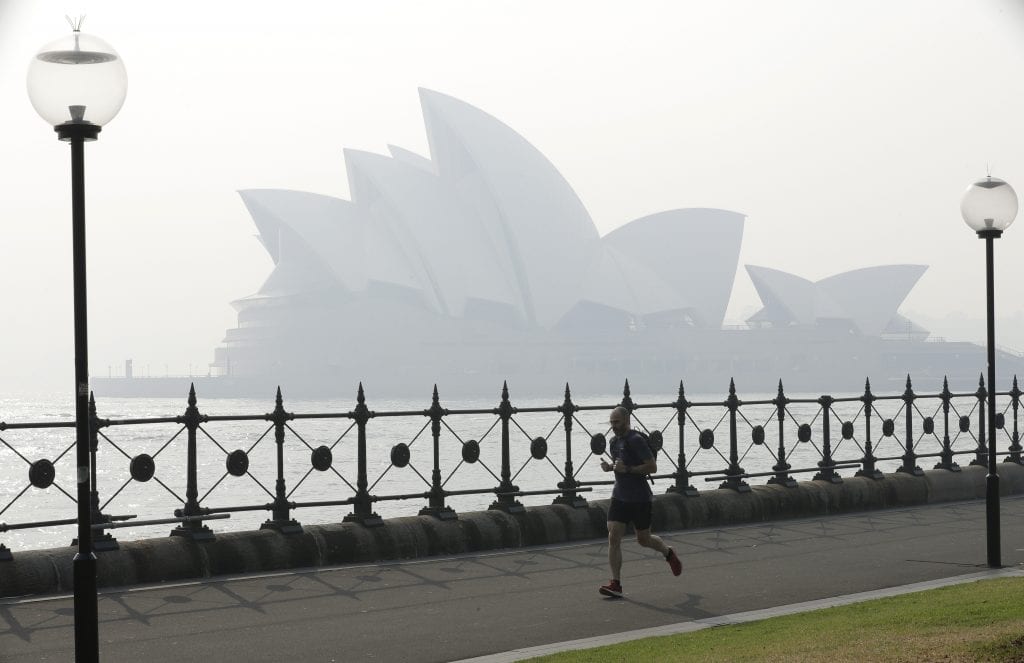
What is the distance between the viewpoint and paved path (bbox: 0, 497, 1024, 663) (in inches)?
321

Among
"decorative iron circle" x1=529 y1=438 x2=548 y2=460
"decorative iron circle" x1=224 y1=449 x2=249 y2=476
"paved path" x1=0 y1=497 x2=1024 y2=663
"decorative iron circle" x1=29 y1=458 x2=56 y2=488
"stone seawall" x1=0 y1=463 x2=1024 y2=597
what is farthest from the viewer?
"decorative iron circle" x1=529 y1=438 x2=548 y2=460

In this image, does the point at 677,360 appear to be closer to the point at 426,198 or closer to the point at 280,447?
the point at 426,198

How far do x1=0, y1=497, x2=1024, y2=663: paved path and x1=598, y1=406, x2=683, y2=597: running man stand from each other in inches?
17.7

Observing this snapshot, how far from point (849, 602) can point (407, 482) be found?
114 feet

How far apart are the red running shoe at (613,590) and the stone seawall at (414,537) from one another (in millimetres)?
2546

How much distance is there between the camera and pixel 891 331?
154 m

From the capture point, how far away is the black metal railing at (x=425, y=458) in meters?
11.4

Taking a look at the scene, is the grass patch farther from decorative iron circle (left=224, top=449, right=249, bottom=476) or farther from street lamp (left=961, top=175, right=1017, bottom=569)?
decorative iron circle (left=224, top=449, right=249, bottom=476)

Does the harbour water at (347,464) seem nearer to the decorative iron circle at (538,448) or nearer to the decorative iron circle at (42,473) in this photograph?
the decorative iron circle at (538,448)

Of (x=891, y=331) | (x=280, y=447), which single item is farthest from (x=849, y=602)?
(x=891, y=331)

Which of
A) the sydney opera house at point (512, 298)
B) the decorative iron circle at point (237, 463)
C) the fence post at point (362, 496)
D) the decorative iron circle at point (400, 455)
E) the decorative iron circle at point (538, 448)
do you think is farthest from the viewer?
the sydney opera house at point (512, 298)

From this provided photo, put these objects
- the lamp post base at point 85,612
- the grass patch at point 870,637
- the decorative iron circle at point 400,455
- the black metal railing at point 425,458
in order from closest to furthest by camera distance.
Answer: the lamp post base at point 85,612 → the grass patch at point 870,637 → the black metal railing at point 425,458 → the decorative iron circle at point 400,455

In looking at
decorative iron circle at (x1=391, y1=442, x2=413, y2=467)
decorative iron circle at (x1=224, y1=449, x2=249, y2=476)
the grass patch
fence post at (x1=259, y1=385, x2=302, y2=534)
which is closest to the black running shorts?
the grass patch

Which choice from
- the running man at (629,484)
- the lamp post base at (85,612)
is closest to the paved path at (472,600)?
the running man at (629,484)
